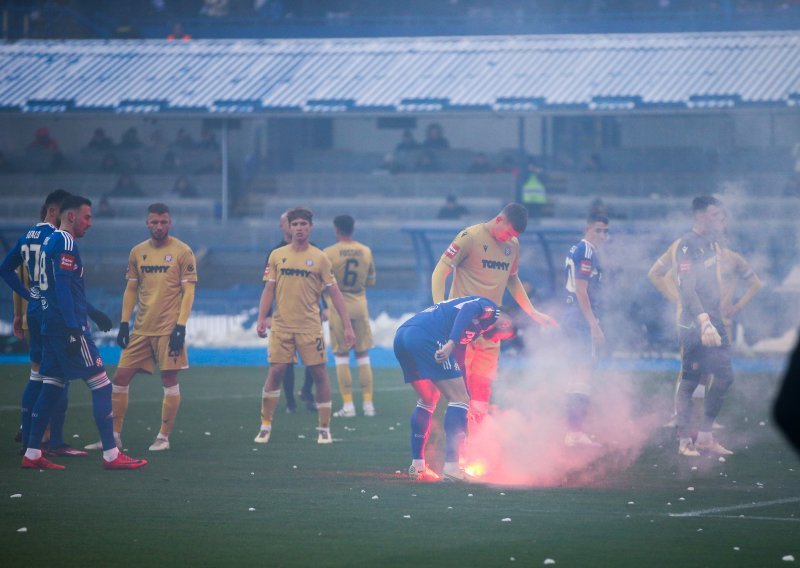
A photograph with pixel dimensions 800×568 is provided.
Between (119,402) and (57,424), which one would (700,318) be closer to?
(119,402)

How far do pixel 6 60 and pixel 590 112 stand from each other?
17.1 meters

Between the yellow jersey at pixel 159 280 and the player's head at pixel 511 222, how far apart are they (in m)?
2.91

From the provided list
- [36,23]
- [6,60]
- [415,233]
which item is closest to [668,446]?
[415,233]

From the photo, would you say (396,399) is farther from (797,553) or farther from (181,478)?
(797,553)

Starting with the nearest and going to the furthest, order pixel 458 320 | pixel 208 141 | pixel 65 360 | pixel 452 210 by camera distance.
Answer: pixel 458 320 → pixel 65 360 → pixel 452 210 → pixel 208 141

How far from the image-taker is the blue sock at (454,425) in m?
9.51

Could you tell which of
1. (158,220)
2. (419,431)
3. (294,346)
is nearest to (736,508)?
(419,431)

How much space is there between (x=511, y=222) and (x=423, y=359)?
1.75 meters

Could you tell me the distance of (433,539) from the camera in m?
7.31

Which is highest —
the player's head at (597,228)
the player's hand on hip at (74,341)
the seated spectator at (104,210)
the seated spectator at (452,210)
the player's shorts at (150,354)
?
the seated spectator at (104,210)

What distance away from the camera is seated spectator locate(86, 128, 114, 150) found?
34.2m

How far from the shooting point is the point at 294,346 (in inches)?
464

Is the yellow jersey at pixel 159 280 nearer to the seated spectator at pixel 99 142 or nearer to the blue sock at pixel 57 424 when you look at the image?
the blue sock at pixel 57 424

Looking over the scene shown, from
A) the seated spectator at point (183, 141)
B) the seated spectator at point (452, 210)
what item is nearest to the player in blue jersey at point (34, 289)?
the seated spectator at point (452, 210)
